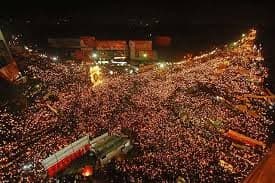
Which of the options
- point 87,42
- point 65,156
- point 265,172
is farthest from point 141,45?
point 265,172

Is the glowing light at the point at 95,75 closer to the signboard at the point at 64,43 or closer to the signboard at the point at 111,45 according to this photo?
the signboard at the point at 111,45

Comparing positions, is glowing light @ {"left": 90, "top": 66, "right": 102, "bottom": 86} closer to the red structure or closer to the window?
the window

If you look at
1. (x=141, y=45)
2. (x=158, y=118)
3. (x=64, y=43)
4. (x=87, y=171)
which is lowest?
(x=87, y=171)

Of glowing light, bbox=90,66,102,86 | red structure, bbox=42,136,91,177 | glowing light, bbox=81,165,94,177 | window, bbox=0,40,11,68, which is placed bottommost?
glowing light, bbox=81,165,94,177

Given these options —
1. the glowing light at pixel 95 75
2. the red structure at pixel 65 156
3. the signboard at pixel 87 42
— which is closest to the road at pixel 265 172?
the red structure at pixel 65 156

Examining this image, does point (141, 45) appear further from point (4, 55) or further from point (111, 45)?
→ point (4, 55)

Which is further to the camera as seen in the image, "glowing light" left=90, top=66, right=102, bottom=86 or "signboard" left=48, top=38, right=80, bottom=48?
"signboard" left=48, top=38, right=80, bottom=48

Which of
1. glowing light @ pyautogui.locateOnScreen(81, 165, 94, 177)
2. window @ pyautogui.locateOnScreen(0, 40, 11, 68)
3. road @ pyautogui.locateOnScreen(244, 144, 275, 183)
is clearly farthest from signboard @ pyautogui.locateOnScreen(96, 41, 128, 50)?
road @ pyautogui.locateOnScreen(244, 144, 275, 183)

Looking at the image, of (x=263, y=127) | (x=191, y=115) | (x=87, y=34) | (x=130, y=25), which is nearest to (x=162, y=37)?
(x=130, y=25)
